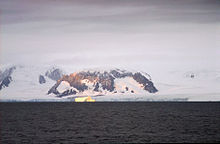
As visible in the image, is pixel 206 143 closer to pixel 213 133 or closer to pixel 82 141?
pixel 213 133

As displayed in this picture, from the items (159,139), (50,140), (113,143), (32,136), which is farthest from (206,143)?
(32,136)

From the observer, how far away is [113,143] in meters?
62.4

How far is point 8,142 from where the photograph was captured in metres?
63.3

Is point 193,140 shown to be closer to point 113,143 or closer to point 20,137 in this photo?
point 113,143

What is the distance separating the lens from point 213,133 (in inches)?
2955

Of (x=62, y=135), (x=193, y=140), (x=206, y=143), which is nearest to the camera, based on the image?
(x=206, y=143)

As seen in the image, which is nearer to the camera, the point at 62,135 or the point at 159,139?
the point at 159,139

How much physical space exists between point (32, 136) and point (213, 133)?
34.1m

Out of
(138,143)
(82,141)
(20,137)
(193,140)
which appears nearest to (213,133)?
(193,140)

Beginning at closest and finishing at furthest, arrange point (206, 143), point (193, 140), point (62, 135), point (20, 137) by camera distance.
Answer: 1. point (206, 143)
2. point (193, 140)
3. point (20, 137)
4. point (62, 135)

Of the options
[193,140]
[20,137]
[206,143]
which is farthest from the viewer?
[20,137]

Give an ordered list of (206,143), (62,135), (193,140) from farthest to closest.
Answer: (62,135), (193,140), (206,143)

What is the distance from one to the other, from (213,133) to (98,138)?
2242 centimetres

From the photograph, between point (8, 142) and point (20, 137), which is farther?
point (20, 137)
